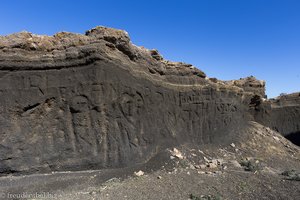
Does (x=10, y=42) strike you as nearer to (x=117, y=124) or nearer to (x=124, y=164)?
(x=117, y=124)

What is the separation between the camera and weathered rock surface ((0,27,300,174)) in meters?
7.80

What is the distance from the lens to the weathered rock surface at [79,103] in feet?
25.6

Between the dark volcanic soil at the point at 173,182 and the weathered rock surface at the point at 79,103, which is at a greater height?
the weathered rock surface at the point at 79,103

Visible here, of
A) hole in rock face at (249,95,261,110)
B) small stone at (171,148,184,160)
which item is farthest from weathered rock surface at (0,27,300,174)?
hole in rock face at (249,95,261,110)

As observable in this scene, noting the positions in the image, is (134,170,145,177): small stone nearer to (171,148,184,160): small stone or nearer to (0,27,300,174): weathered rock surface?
(0,27,300,174): weathered rock surface

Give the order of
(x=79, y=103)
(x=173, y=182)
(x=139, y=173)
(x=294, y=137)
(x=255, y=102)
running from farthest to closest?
(x=294, y=137) → (x=255, y=102) → (x=79, y=103) → (x=139, y=173) → (x=173, y=182)

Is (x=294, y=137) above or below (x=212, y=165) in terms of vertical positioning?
below

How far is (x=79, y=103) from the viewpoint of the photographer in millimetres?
8406

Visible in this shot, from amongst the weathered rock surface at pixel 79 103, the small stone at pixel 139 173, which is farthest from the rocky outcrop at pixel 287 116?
the small stone at pixel 139 173

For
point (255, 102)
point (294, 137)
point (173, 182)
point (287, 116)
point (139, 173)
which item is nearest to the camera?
point (173, 182)

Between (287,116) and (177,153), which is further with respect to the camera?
(287,116)

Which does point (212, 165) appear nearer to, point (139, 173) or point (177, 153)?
point (177, 153)

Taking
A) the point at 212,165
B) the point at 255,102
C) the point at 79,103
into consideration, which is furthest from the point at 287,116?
the point at 79,103

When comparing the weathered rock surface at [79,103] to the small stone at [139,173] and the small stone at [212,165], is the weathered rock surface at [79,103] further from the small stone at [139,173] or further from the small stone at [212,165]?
the small stone at [212,165]
